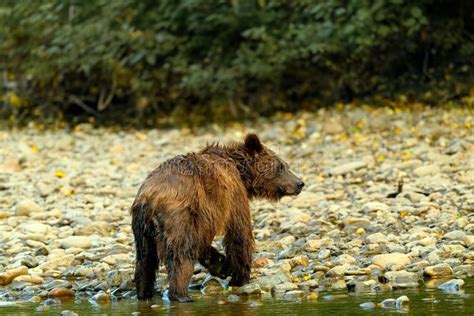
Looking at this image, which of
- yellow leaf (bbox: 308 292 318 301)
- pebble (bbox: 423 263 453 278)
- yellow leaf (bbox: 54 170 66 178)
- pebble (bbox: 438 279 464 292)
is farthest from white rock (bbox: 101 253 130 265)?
yellow leaf (bbox: 54 170 66 178)

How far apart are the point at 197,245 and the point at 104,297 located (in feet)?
2.77

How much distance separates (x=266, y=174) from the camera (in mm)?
7871

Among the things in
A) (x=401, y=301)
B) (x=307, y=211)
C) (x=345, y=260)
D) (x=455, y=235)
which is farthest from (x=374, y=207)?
(x=401, y=301)

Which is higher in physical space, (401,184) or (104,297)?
(401,184)

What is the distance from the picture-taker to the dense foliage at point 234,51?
16.4 meters

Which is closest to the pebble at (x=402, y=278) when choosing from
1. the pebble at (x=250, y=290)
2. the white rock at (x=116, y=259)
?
the pebble at (x=250, y=290)

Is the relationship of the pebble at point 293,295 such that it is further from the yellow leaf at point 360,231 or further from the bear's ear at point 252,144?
the yellow leaf at point 360,231

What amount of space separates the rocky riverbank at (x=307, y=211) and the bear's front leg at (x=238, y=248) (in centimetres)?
12

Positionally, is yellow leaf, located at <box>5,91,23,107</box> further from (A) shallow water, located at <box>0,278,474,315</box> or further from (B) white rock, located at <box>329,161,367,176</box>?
(A) shallow water, located at <box>0,278,474,315</box>

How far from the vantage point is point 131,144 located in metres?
16.9

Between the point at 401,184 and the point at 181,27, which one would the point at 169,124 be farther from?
the point at 401,184

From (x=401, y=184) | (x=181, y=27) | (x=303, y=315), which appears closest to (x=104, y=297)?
(x=303, y=315)

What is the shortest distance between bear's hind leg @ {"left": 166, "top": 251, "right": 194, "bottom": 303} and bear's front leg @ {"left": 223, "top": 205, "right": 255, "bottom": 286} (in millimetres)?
579

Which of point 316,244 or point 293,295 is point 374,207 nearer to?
point 316,244
